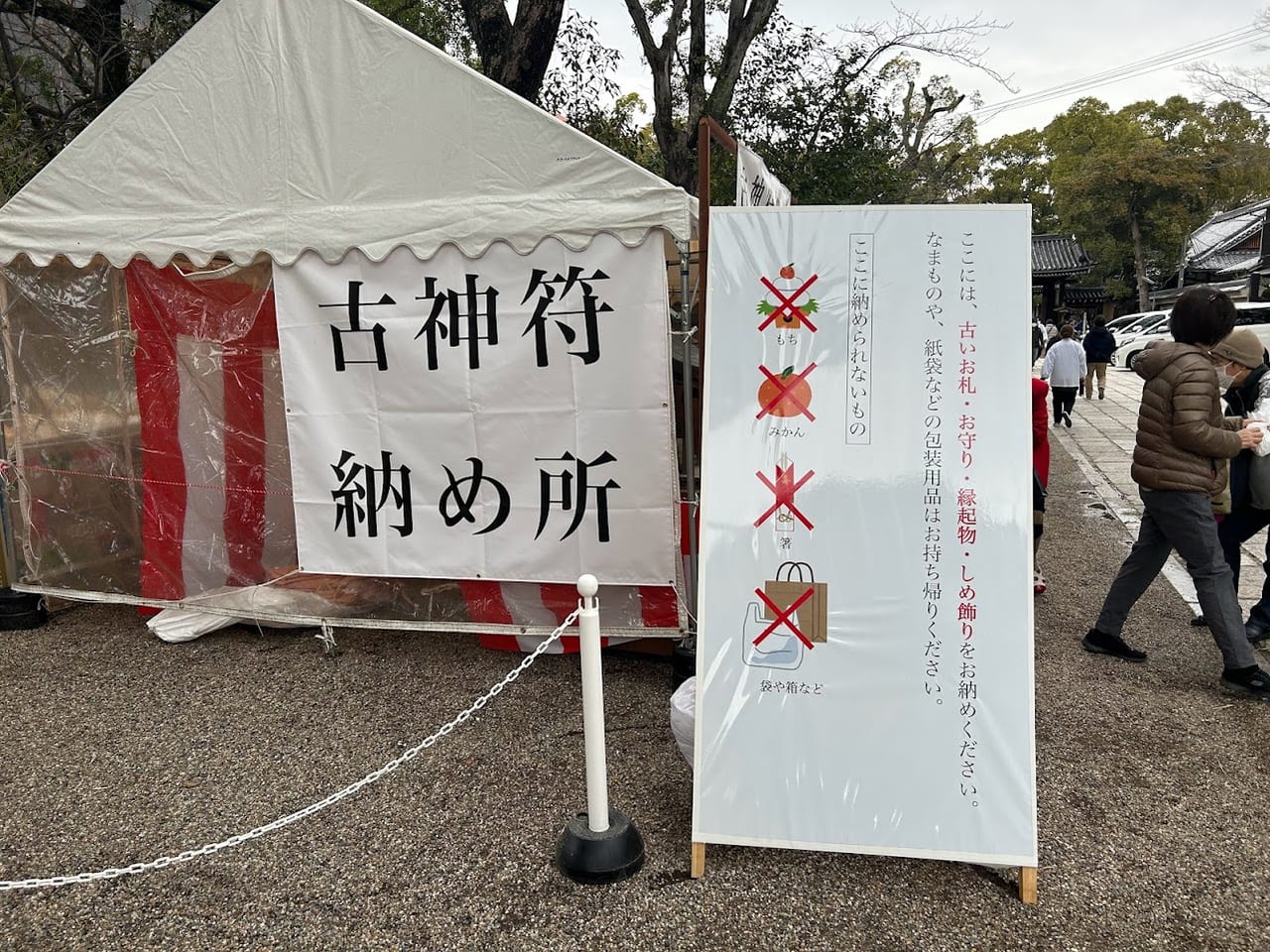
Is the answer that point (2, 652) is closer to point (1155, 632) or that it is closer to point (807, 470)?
point (807, 470)

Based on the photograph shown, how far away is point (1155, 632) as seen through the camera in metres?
4.67

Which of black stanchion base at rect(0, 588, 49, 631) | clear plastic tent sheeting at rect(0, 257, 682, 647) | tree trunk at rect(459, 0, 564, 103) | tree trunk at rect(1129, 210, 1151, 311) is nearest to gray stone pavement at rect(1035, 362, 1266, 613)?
clear plastic tent sheeting at rect(0, 257, 682, 647)

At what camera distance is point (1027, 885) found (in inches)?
98.3

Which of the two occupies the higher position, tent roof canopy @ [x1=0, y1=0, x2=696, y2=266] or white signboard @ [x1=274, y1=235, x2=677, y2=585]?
tent roof canopy @ [x1=0, y1=0, x2=696, y2=266]

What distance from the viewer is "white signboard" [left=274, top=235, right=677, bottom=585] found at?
12.3 feet

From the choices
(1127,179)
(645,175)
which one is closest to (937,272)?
(645,175)

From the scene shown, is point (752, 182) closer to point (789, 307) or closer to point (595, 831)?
point (789, 307)

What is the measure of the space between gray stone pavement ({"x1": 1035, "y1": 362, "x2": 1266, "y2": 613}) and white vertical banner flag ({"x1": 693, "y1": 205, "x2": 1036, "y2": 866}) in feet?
11.4

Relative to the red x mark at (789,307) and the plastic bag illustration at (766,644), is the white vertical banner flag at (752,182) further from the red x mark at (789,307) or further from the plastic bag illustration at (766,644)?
the plastic bag illustration at (766,644)

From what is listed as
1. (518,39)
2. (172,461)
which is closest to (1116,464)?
(518,39)

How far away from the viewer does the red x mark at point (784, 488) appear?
263 cm

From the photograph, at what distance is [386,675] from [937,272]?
3.39 meters

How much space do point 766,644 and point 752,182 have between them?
2.62 m

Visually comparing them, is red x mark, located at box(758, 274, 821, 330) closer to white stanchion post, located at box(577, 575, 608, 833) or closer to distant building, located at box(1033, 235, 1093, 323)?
white stanchion post, located at box(577, 575, 608, 833)
